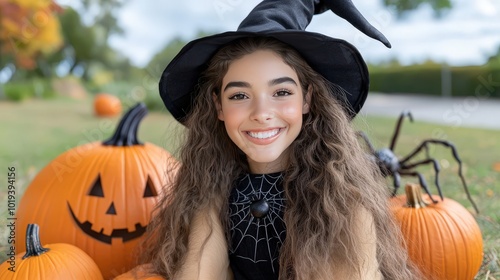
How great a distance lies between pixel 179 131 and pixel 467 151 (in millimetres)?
4153

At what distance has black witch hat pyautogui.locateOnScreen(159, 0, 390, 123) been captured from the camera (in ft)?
6.20

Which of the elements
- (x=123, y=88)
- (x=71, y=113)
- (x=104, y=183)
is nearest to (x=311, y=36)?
(x=104, y=183)

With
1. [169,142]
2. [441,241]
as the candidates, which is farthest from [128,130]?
[441,241]

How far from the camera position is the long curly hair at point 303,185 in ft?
6.34

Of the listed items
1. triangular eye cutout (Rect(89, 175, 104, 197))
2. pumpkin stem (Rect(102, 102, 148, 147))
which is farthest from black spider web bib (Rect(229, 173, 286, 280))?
pumpkin stem (Rect(102, 102, 148, 147))

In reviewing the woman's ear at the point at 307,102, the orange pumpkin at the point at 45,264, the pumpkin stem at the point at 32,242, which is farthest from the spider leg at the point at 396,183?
the pumpkin stem at the point at 32,242

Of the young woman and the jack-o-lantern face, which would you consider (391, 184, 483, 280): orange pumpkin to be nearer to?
the young woman

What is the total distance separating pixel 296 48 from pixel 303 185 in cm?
51

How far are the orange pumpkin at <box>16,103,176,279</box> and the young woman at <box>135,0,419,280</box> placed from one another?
1.15 feet

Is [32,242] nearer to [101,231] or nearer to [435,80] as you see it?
[101,231]

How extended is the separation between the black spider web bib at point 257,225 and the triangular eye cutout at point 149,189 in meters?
0.65

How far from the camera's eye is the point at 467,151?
5637 mm

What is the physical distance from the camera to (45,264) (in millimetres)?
2135

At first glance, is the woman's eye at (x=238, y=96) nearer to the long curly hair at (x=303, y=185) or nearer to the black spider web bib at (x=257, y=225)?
the long curly hair at (x=303, y=185)
